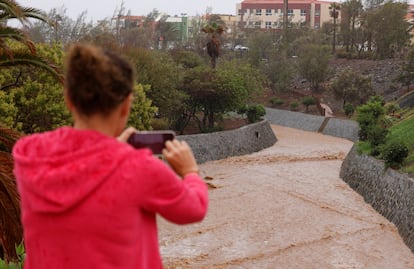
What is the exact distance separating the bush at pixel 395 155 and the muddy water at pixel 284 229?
5.62 feet

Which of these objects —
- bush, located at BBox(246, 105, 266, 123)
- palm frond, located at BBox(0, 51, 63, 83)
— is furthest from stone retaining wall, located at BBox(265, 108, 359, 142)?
palm frond, located at BBox(0, 51, 63, 83)

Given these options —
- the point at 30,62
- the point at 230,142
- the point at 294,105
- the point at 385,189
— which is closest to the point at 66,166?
the point at 30,62

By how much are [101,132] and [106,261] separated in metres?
0.54

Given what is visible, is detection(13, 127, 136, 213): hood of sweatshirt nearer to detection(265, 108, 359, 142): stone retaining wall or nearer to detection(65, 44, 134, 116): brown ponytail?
detection(65, 44, 134, 116): brown ponytail

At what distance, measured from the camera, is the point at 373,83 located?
171ft

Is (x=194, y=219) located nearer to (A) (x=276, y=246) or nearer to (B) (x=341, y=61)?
(A) (x=276, y=246)

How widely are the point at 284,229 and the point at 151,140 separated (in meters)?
14.9

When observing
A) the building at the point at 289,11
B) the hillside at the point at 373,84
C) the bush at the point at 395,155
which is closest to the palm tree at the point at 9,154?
the bush at the point at 395,155

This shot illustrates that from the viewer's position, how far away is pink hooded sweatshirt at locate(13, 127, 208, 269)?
2.39 meters

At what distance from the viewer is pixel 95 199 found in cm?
238

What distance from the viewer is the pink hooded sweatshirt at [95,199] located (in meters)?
2.39

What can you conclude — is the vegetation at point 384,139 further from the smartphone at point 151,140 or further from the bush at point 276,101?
the bush at point 276,101

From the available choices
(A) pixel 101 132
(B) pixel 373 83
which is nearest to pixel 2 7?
(A) pixel 101 132

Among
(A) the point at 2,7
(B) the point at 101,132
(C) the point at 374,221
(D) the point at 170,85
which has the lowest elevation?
(C) the point at 374,221
